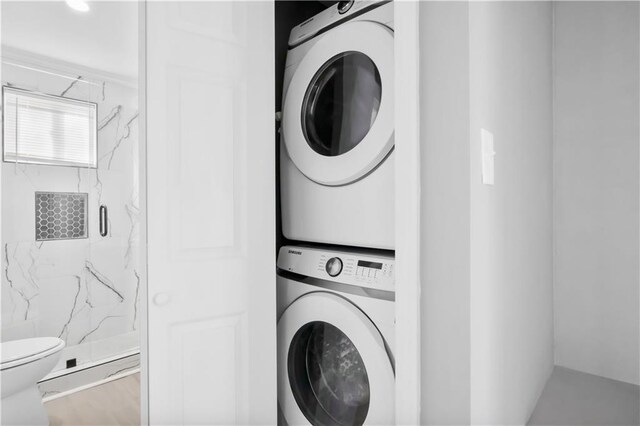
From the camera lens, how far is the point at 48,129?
8.20ft

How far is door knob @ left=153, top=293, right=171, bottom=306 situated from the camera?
921 mm

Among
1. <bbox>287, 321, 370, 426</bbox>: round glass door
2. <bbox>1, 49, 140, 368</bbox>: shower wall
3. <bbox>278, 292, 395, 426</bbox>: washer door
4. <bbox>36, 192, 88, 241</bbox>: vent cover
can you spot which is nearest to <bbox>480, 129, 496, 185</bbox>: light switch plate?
<bbox>278, 292, 395, 426</bbox>: washer door

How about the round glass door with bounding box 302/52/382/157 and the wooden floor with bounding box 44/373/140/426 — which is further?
the wooden floor with bounding box 44/373/140/426

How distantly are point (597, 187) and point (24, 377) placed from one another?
2751 millimetres

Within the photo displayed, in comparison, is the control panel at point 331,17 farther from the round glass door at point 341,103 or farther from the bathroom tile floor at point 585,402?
the bathroom tile floor at point 585,402

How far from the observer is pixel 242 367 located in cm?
108

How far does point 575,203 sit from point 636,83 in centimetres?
56

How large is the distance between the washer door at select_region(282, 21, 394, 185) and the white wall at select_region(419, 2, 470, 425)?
221 mm

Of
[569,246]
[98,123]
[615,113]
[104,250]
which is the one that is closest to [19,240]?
[104,250]

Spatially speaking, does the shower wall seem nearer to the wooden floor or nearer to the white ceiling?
the white ceiling

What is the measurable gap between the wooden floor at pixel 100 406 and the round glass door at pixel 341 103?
1.82 metres

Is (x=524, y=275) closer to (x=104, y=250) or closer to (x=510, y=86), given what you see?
(x=510, y=86)

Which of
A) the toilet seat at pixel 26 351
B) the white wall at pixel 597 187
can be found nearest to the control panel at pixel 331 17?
the white wall at pixel 597 187

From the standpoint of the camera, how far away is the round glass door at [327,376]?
3.50 ft
